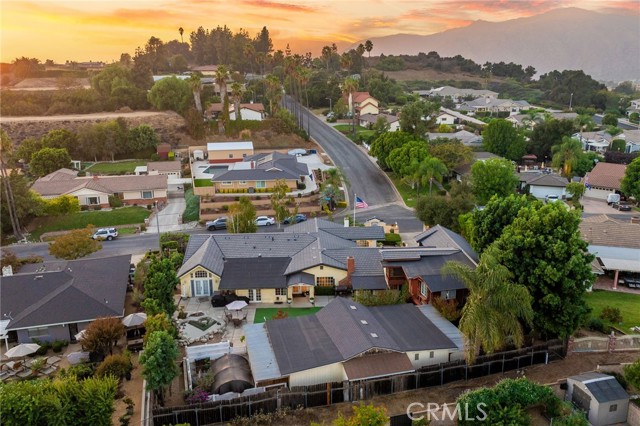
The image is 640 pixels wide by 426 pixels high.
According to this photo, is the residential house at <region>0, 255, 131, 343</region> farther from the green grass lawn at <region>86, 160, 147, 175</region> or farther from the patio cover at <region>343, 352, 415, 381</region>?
the green grass lawn at <region>86, 160, 147, 175</region>

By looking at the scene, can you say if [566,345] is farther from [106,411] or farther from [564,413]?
[106,411]

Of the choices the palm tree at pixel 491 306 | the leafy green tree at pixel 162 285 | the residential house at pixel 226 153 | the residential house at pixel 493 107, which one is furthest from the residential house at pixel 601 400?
the residential house at pixel 493 107

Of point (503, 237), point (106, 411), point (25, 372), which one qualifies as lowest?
point (25, 372)

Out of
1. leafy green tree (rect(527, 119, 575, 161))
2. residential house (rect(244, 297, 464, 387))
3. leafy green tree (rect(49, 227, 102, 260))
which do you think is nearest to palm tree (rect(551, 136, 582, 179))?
leafy green tree (rect(527, 119, 575, 161))

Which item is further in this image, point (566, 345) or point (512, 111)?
point (512, 111)

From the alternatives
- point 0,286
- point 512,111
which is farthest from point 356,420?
point 512,111

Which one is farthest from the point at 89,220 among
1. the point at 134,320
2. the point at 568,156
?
the point at 568,156
